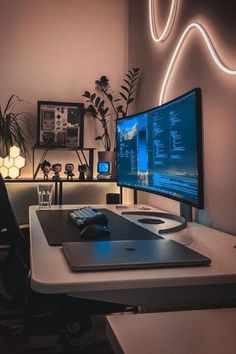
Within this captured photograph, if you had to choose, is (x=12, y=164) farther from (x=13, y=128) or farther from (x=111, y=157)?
(x=111, y=157)

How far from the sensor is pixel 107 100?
314 centimetres

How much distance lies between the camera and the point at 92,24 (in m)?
3.11

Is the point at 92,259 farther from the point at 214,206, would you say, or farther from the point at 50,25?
the point at 50,25

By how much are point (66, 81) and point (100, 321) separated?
207cm

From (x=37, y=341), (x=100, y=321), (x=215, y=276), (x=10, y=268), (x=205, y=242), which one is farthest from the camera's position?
(x=37, y=341)

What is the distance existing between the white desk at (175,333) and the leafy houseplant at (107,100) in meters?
2.35

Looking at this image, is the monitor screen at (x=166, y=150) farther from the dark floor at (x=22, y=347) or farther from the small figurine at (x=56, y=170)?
the dark floor at (x=22, y=347)

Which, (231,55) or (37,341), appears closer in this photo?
(231,55)

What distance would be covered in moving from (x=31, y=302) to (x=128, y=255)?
0.49m

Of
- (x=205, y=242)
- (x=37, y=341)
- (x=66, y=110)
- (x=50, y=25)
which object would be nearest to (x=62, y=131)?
(x=66, y=110)

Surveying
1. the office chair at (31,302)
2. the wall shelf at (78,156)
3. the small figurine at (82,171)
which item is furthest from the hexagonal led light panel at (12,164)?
the office chair at (31,302)

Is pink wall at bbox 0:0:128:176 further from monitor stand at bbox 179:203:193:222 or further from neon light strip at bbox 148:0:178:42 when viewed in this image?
monitor stand at bbox 179:203:193:222

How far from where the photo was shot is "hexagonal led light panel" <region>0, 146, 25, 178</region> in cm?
274

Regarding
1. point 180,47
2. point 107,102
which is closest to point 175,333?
point 180,47
